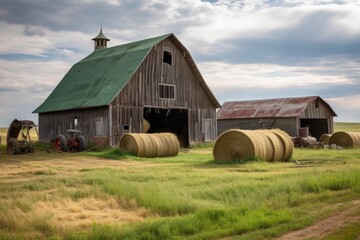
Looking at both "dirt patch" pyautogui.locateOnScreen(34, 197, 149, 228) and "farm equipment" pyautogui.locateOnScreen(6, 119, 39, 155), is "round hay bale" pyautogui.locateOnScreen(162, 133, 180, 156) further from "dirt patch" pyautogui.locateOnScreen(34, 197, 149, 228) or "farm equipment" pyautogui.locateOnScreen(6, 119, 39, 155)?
"dirt patch" pyautogui.locateOnScreen(34, 197, 149, 228)

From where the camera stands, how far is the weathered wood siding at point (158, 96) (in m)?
31.1

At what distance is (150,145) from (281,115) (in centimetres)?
2037

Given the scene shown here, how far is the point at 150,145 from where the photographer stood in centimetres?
2562

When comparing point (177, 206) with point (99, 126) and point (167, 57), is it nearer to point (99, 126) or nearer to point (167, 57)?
point (99, 126)

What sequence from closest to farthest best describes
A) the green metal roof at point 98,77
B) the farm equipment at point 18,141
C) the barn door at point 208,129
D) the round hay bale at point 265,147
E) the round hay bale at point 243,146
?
the round hay bale at point 243,146
the round hay bale at point 265,147
the farm equipment at point 18,141
the green metal roof at point 98,77
the barn door at point 208,129

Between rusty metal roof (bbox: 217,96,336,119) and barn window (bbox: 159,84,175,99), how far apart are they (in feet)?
42.3

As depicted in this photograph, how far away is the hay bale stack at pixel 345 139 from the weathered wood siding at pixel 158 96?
31.7ft

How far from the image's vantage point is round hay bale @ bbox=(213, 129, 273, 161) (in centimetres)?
1961

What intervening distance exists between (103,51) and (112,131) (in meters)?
13.4

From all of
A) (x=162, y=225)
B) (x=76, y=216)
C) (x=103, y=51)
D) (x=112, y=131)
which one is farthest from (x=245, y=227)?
(x=103, y=51)

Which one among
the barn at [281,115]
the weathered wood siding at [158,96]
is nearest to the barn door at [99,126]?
the weathered wood siding at [158,96]

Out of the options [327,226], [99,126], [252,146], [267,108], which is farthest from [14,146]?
[267,108]

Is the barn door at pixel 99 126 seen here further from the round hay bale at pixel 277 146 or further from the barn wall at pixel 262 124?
the barn wall at pixel 262 124

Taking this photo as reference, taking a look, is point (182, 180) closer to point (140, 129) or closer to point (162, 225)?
point (162, 225)
